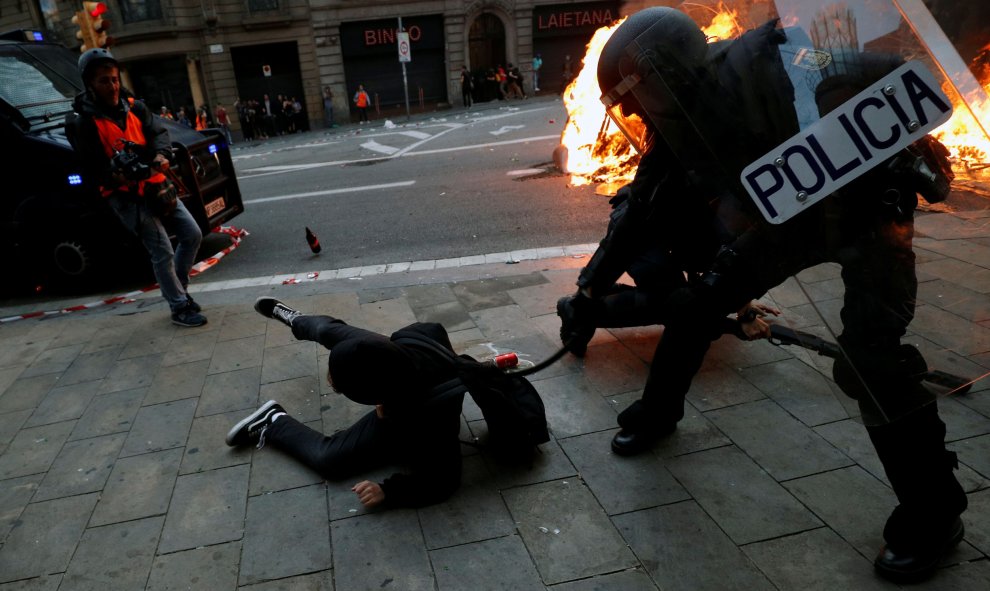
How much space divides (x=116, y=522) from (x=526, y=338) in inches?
101

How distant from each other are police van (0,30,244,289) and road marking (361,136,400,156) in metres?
7.86

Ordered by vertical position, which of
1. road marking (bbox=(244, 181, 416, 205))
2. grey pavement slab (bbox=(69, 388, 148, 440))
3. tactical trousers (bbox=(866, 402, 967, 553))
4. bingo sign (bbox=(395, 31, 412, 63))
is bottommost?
road marking (bbox=(244, 181, 416, 205))

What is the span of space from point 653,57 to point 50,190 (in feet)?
21.7

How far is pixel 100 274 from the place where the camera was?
6895mm

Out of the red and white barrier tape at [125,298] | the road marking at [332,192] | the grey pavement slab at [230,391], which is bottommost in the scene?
the red and white barrier tape at [125,298]

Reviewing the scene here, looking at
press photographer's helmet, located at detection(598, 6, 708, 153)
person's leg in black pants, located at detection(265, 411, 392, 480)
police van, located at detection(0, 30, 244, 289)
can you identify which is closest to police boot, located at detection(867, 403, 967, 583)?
press photographer's helmet, located at detection(598, 6, 708, 153)

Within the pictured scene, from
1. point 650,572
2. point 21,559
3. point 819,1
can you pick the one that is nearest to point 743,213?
point 819,1

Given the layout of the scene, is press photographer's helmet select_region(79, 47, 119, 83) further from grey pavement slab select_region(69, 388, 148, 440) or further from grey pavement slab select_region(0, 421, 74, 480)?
grey pavement slab select_region(0, 421, 74, 480)

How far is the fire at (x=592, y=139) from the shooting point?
866 centimetres

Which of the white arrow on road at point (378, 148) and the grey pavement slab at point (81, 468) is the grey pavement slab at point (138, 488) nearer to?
the grey pavement slab at point (81, 468)

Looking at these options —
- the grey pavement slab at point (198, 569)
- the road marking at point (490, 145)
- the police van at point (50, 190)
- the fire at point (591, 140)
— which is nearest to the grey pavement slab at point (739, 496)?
the grey pavement slab at point (198, 569)

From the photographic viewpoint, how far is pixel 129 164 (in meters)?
4.71

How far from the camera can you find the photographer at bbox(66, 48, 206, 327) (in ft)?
15.4

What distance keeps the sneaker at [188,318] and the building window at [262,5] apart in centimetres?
2481
